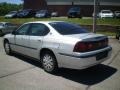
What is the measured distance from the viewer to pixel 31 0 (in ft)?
163

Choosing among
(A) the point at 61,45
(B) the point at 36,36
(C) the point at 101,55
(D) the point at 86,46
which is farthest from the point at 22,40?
(C) the point at 101,55

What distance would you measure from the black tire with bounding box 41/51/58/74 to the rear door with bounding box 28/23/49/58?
36 cm

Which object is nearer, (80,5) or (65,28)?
(65,28)

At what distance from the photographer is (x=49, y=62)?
698 centimetres

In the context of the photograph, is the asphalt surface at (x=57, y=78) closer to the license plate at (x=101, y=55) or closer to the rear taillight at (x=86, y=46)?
the license plate at (x=101, y=55)

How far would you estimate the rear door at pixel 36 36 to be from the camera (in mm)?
7271

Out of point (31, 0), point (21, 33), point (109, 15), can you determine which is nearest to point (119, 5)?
point (109, 15)

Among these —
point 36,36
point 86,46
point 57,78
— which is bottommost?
point 57,78

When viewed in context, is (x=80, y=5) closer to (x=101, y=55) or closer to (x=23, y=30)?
(x=23, y=30)

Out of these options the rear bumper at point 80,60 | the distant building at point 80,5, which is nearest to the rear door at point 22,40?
the rear bumper at point 80,60

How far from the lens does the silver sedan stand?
20.1 feet

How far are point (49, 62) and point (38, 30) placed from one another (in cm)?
130

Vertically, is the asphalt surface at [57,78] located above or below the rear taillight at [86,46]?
below

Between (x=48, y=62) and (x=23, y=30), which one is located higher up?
(x=23, y=30)
